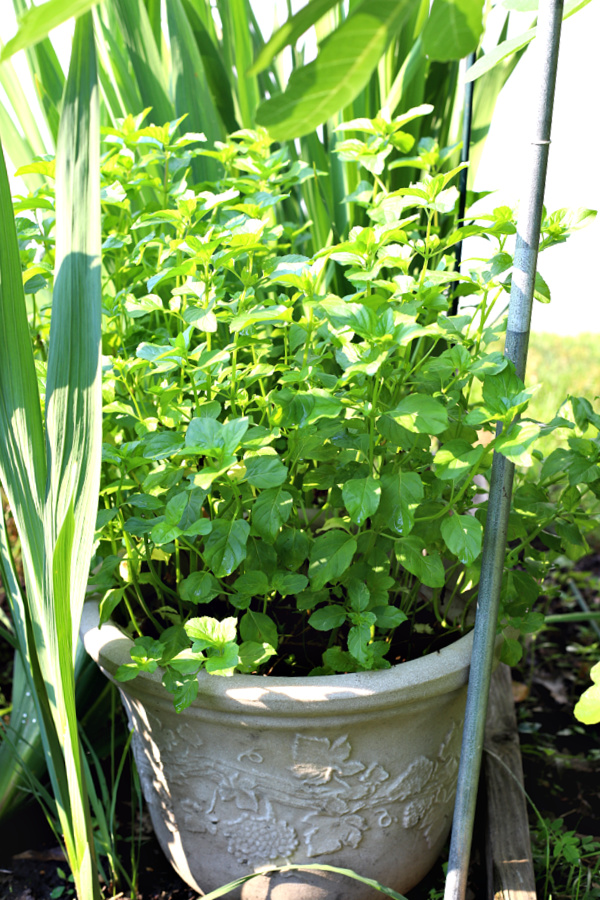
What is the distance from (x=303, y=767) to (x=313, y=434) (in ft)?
1.43

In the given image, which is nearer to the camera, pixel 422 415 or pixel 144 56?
pixel 422 415

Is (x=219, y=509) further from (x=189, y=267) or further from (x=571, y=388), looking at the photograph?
(x=571, y=388)

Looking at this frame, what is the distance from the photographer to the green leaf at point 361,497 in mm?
763

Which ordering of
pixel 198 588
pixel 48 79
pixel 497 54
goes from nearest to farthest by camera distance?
1. pixel 497 54
2. pixel 198 588
3. pixel 48 79

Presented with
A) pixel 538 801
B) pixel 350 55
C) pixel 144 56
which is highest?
pixel 144 56

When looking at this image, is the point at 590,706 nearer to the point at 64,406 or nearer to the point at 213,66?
the point at 64,406

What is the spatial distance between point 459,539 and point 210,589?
31cm

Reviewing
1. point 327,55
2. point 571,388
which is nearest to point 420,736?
point 327,55

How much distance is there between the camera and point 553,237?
86 cm

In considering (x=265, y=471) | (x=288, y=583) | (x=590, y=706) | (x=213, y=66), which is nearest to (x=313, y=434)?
(x=265, y=471)

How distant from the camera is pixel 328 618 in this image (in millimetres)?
913

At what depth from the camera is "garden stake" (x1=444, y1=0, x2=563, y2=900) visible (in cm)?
71

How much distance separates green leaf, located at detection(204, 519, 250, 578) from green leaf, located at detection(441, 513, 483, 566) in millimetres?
228

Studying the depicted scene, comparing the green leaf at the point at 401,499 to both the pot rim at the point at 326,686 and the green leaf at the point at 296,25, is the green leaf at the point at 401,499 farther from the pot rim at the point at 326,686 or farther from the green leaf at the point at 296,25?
the green leaf at the point at 296,25
